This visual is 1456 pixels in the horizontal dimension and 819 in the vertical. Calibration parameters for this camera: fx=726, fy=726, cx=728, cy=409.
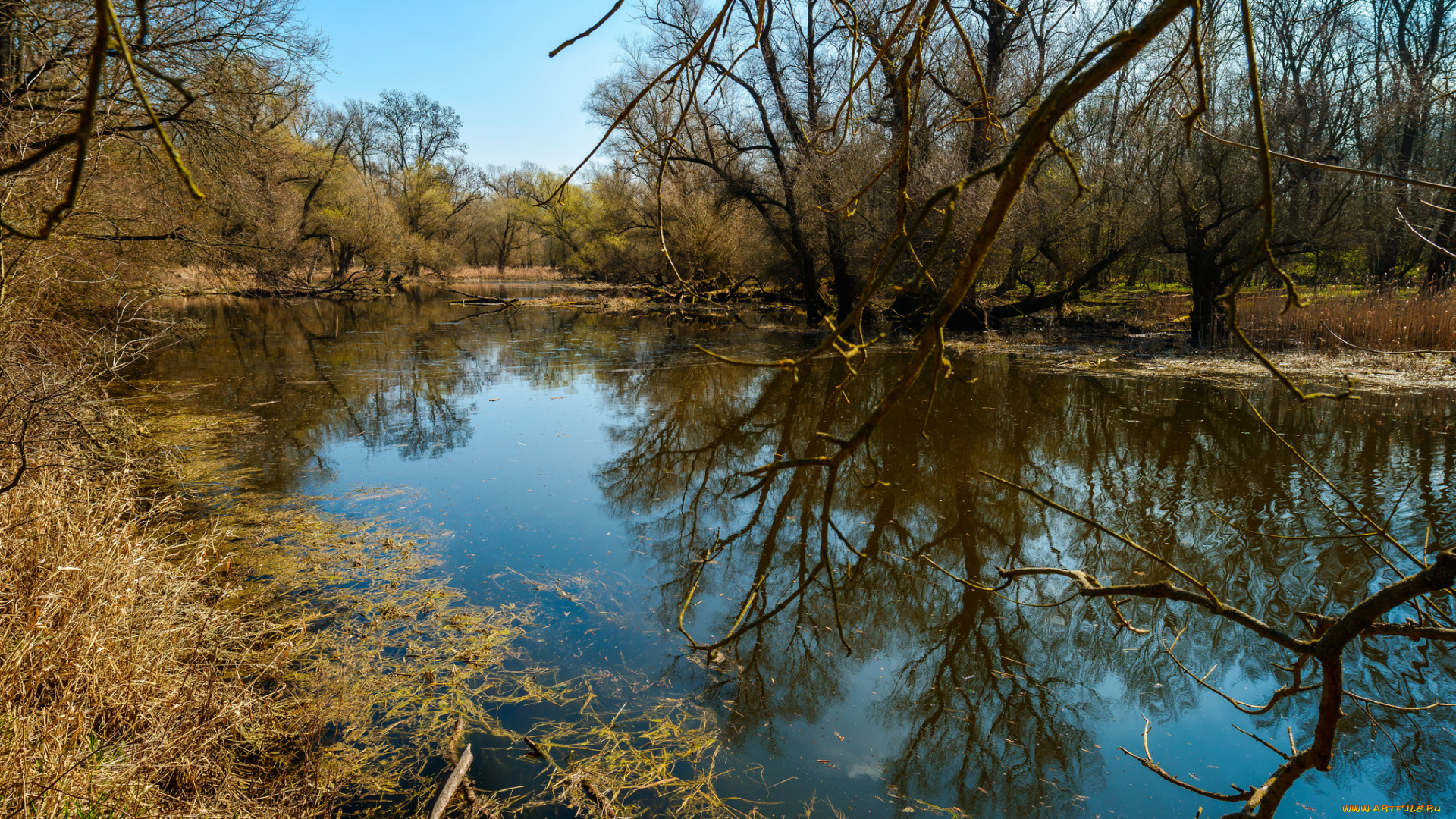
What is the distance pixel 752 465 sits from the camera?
23.7 ft

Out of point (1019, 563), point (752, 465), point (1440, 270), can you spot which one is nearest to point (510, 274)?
point (752, 465)

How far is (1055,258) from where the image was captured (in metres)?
15.2

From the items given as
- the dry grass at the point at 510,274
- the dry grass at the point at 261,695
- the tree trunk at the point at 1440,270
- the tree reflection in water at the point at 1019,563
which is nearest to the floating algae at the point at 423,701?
the dry grass at the point at 261,695

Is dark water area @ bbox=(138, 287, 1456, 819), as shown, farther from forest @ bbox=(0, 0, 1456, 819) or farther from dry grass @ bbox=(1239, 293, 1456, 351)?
dry grass @ bbox=(1239, 293, 1456, 351)

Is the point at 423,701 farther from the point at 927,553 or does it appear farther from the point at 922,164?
the point at 922,164

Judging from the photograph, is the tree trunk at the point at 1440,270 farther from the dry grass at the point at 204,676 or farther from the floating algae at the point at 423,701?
the dry grass at the point at 204,676

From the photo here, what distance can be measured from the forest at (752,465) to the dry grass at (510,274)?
27.2 metres

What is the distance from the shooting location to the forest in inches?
57.3

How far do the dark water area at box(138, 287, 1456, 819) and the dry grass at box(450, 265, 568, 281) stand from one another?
109 feet

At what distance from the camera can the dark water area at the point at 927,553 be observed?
120 inches

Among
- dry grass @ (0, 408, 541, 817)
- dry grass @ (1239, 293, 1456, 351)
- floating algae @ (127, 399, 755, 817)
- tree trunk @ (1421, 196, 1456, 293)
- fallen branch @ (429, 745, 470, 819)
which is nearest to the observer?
dry grass @ (0, 408, 541, 817)

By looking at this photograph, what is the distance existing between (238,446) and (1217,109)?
51.2 ft

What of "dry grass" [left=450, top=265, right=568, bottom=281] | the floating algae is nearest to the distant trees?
the floating algae

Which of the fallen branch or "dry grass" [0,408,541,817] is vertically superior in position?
"dry grass" [0,408,541,817]
